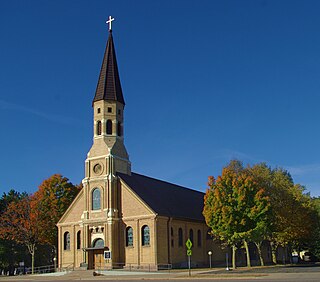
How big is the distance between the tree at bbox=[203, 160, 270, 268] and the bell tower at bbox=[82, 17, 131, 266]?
486 inches

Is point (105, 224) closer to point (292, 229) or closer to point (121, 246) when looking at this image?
point (121, 246)

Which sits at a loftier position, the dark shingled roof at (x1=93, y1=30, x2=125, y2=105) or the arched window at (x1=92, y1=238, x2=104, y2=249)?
the dark shingled roof at (x1=93, y1=30, x2=125, y2=105)

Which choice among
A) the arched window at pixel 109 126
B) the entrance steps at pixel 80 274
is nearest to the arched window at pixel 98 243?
the entrance steps at pixel 80 274

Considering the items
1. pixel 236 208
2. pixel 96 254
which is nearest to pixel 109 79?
pixel 96 254

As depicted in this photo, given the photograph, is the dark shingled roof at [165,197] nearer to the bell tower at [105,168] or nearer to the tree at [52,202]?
the bell tower at [105,168]

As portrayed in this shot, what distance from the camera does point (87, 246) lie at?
60.5 meters

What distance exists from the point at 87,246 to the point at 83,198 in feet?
21.5

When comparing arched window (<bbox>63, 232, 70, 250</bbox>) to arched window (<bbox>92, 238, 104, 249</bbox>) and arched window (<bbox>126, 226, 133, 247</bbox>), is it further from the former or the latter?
arched window (<bbox>126, 226, 133, 247</bbox>)

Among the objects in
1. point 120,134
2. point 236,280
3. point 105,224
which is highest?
point 120,134

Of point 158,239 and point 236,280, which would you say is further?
point 158,239

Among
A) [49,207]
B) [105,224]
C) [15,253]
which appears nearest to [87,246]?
[105,224]

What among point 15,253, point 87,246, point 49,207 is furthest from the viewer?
point 15,253

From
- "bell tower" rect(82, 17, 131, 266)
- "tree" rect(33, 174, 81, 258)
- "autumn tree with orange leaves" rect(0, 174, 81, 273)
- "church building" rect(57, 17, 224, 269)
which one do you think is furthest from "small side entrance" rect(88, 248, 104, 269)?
"tree" rect(33, 174, 81, 258)

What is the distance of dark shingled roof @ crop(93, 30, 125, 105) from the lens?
64.1 meters
